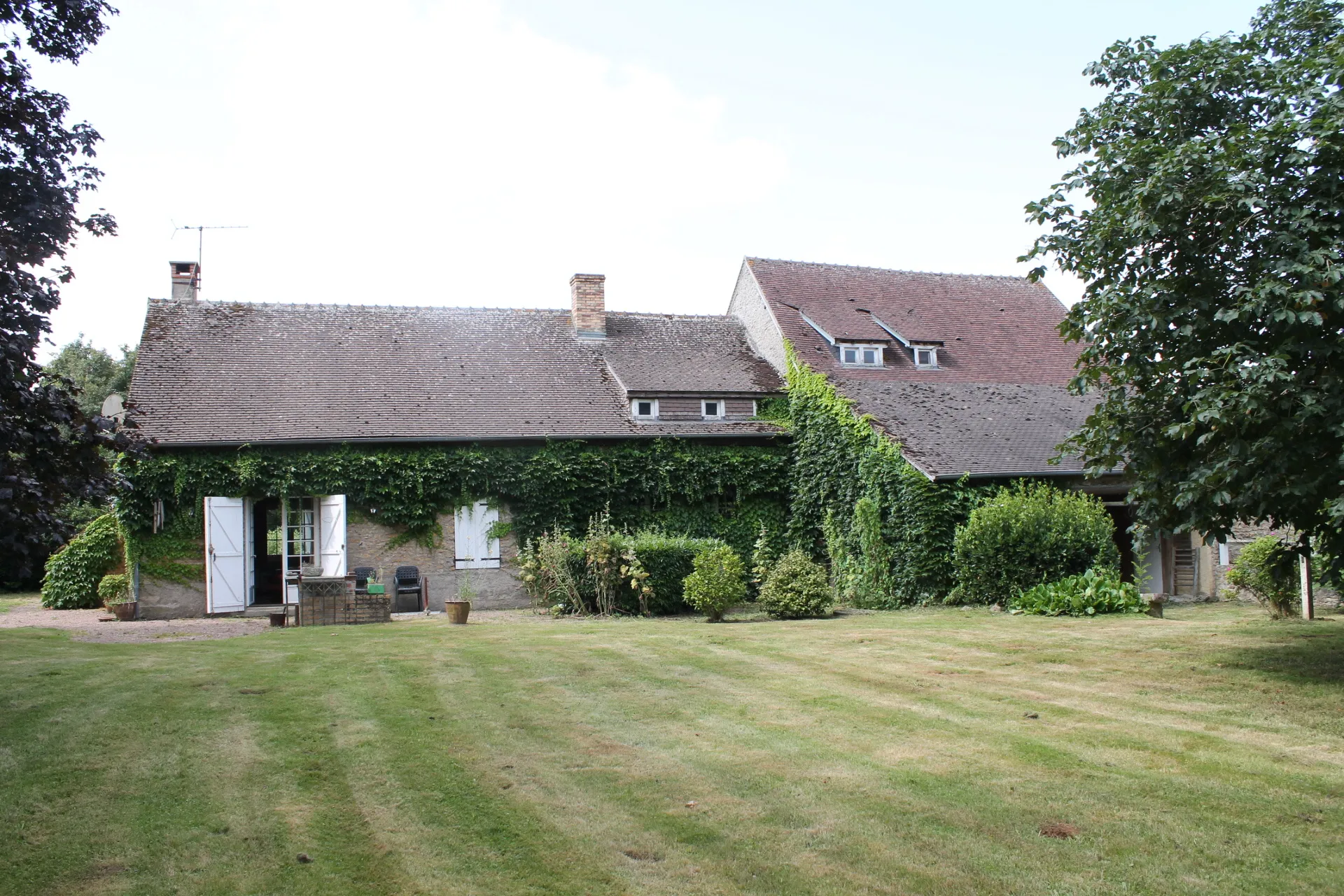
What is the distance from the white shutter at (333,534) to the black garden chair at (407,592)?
1089mm

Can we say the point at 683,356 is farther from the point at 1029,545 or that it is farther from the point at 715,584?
the point at 1029,545

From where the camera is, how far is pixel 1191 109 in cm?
907

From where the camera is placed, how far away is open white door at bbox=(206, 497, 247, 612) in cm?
1825

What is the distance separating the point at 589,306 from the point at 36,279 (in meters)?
16.7

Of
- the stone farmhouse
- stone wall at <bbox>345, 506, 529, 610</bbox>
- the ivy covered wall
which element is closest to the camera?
the ivy covered wall

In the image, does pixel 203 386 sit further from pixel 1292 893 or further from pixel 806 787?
pixel 1292 893

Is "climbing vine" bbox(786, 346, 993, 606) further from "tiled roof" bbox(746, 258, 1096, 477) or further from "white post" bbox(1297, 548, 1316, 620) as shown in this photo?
"white post" bbox(1297, 548, 1316, 620)

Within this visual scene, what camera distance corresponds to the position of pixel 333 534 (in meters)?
18.4

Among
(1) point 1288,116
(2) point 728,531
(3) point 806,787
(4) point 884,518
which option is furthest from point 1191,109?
(2) point 728,531

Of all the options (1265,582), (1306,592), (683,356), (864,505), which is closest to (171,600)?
(683,356)

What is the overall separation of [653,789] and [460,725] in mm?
2130

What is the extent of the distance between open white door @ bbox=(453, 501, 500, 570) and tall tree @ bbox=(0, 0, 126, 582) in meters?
11.9

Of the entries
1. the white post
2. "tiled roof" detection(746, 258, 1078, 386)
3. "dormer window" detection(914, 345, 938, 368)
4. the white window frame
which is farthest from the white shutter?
the white post

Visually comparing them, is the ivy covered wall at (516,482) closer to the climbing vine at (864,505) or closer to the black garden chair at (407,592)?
the black garden chair at (407,592)
